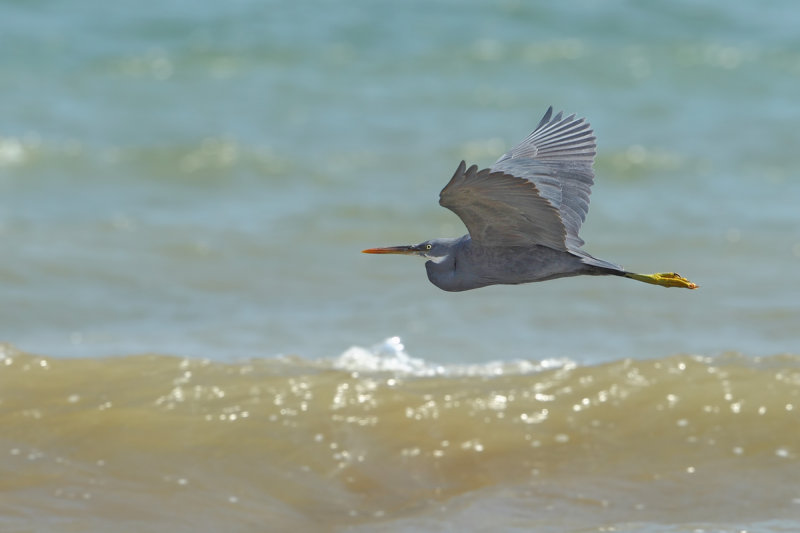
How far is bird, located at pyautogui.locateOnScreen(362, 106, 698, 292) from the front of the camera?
14.0 feet

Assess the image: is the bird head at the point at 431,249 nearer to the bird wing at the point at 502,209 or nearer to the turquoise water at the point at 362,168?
the bird wing at the point at 502,209

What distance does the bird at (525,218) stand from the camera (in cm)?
426

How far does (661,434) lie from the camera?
6309 millimetres

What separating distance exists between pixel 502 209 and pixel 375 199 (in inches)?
271

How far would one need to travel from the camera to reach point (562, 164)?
5156 mm

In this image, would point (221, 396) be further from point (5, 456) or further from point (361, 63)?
point (361, 63)

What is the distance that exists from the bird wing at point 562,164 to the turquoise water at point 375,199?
1476 mm

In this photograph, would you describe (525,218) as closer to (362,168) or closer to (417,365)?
(417,365)

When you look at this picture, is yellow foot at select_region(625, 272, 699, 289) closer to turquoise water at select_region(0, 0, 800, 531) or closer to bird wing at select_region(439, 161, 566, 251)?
bird wing at select_region(439, 161, 566, 251)

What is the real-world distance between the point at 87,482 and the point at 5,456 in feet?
1.76

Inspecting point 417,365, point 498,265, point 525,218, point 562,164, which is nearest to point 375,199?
point 417,365

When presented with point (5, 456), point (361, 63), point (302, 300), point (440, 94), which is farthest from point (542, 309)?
point (361, 63)

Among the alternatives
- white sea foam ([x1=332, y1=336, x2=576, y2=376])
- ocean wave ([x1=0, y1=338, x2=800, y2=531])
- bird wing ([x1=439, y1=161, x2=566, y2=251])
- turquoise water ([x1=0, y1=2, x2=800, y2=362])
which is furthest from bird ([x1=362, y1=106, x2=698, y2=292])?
turquoise water ([x1=0, y1=2, x2=800, y2=362])

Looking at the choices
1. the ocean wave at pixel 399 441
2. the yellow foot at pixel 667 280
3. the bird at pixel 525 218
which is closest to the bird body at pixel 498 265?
the bird at pixel 525 218
